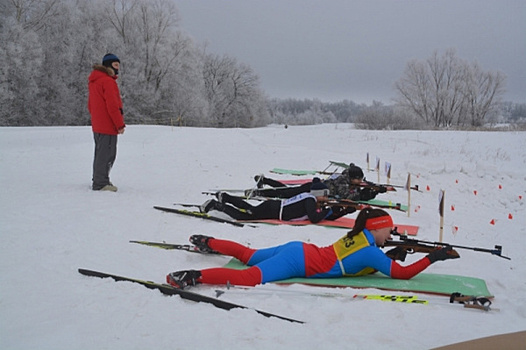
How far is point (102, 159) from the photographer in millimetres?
7324

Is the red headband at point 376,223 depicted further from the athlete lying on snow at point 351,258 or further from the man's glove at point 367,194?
the man's glove at point 367,194

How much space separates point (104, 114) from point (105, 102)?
8.4 inches

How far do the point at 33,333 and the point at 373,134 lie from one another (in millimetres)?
20737

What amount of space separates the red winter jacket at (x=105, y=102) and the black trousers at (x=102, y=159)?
0.12 meters

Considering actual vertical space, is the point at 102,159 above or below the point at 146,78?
below

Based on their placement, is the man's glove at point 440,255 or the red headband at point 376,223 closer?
the man's glove at point 440,255

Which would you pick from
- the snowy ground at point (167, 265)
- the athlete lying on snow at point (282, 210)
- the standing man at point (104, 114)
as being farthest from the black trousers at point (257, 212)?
the standing man at point (104, 114)

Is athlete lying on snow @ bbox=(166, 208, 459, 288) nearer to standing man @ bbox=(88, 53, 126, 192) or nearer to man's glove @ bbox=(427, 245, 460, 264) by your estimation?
man's glove @ bbox=(427, 245, 460, 264)

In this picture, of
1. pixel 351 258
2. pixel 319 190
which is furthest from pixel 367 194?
pixel 351 258

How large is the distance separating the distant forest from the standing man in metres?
22.0

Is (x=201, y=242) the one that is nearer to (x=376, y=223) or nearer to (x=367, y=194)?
(x=376, y=223)

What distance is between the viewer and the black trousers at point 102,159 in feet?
24.0

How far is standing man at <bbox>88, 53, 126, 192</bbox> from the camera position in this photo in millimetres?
7273

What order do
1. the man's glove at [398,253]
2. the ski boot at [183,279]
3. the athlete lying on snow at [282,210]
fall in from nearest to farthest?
the ski boot at [183,279]
the man's glove at [398,253]
the athlete lying on snow at [282,210]
